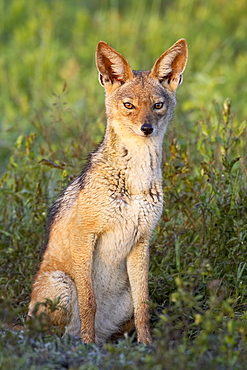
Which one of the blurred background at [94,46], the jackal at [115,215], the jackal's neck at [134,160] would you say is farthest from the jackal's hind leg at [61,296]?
the blurred background at [94,46]

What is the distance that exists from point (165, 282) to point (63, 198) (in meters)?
1.27

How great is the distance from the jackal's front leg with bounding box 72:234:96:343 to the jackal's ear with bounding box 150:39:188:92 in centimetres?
156

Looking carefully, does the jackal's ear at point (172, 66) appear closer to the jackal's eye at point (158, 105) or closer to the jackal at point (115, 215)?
the jackal at point (115, 215)

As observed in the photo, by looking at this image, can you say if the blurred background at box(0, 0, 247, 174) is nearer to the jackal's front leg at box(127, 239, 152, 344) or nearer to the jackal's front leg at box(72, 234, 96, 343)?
the jackal's front leg at box(127, 239, 152, 344)

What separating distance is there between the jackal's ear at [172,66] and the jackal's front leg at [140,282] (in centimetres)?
145

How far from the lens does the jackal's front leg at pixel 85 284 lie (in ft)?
17.6

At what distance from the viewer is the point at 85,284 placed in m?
5.41

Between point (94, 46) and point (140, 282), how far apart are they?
8109mm

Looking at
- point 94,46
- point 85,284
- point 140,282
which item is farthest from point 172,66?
point 94,46

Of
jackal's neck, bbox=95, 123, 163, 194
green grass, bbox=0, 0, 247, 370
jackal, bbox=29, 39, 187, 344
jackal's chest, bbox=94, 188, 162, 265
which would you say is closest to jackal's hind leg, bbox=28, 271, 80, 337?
jackal, bbox=29, 39, 187, 344

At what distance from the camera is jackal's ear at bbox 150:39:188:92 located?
572cm

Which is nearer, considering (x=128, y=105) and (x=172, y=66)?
(x=128, y=105)

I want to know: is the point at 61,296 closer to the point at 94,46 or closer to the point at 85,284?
the point at 85,284

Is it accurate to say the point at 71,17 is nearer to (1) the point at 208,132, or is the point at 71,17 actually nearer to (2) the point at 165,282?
(1) the point at 208,132
